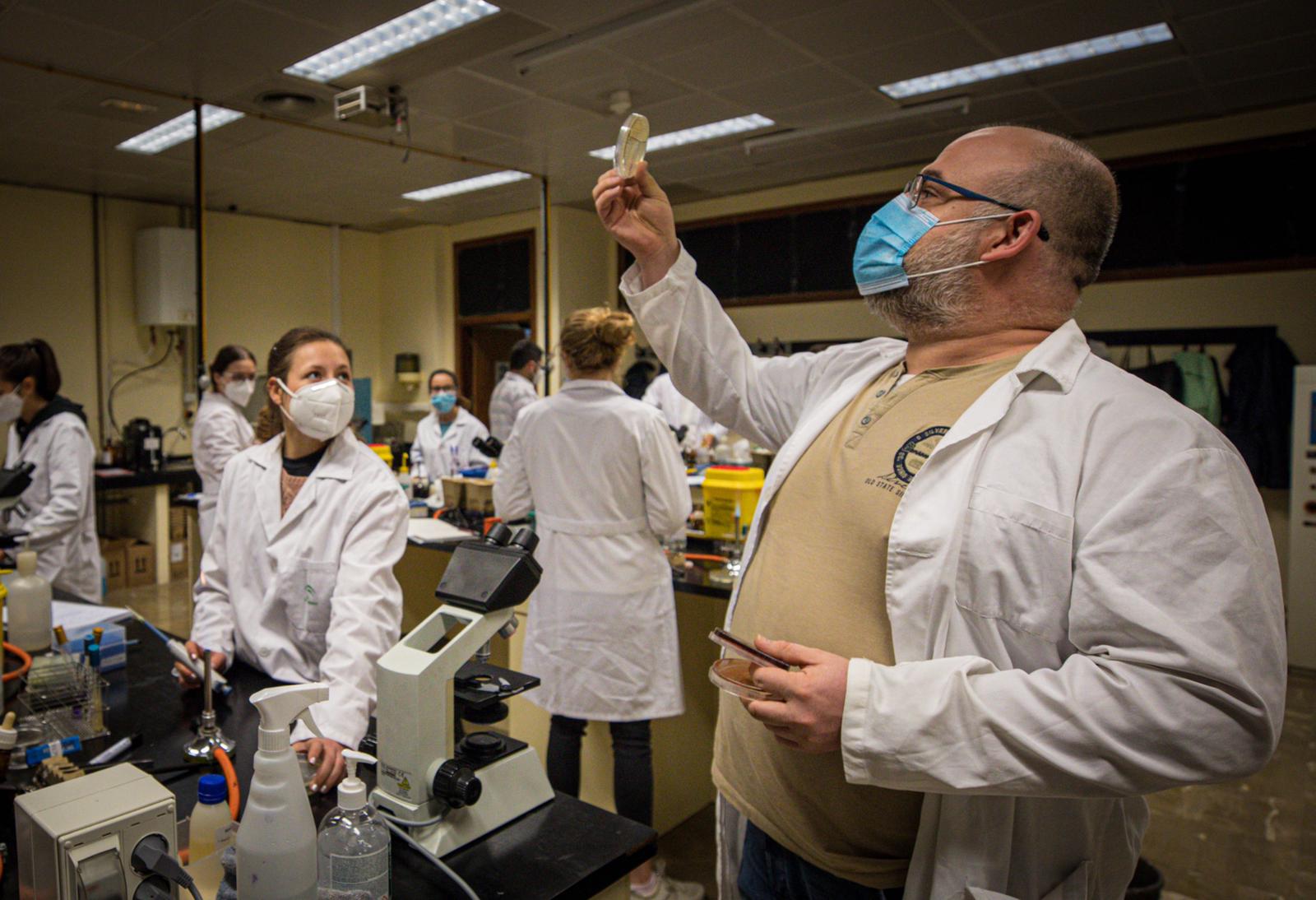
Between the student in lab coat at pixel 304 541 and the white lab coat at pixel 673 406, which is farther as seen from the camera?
the white lab coat at pixel 673 406

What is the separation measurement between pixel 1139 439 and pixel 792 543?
0.46 meters

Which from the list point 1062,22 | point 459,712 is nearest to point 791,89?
point 1062,22

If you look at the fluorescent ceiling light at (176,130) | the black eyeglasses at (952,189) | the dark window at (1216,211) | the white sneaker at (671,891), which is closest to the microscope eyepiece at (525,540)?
the black eyeglasses at (952,189)

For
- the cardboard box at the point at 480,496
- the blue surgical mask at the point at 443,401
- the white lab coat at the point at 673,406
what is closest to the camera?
the cardboard box at the point at 480,496

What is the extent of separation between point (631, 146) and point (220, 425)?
142 inches

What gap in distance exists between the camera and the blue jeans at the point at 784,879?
1.12 m

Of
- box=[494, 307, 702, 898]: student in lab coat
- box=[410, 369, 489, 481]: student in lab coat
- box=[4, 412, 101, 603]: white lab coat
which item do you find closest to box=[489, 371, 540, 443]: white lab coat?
box=[410, 369, 489, 481]: student in lab coat

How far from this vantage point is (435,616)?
3.87ft

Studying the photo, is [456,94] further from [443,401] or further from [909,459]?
[909,459]

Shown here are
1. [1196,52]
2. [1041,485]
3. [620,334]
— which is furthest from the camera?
[1196,52]

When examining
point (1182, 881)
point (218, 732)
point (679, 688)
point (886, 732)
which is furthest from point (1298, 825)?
point (218, 732)

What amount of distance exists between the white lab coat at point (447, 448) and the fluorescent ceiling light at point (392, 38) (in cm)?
206

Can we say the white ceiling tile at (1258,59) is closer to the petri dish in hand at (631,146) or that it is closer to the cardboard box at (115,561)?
the petri dish in hand at (631,146)

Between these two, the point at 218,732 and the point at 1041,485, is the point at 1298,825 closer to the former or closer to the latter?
the point at 1041,485
